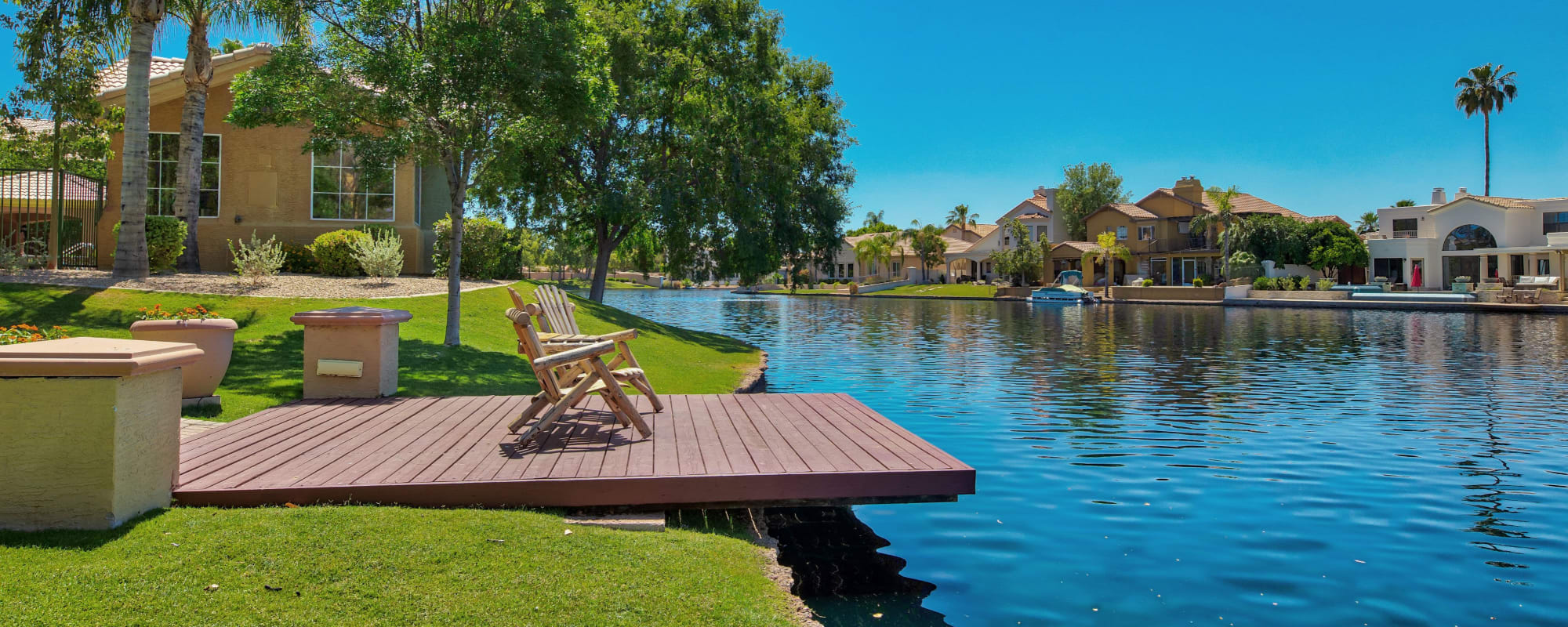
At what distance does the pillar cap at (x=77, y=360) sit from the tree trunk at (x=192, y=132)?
15.2 m

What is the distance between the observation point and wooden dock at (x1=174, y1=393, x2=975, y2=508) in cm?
472

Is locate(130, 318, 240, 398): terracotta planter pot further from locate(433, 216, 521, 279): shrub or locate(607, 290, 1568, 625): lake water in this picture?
locate(433, 216, 521, 279): shrub

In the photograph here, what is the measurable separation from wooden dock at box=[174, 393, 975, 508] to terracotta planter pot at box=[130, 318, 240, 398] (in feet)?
2.64

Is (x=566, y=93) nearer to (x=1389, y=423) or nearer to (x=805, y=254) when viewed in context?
(x=1389, y=423)

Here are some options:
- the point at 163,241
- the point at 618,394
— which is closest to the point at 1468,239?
the point at 618,394

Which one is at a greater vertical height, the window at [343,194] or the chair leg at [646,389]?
the window at [343,194]

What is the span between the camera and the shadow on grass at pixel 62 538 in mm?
3668

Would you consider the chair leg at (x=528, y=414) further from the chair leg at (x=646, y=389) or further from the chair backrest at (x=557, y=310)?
the chair backrest at (x=557, y=310)

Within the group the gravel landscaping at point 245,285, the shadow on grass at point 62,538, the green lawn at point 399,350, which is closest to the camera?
the shadow on grass at point 62,538

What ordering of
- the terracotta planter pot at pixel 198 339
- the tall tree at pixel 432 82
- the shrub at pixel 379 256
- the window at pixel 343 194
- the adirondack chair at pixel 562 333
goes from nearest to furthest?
1. the adirondack chair at pixel 562 333
2. the terracotta planter pot at pixel 198 339
3. the tall tree at pixel 432 82
4. the shrub at pixel 379 256
5. the window at pixel 343 194

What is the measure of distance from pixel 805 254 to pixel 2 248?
19.8 meters

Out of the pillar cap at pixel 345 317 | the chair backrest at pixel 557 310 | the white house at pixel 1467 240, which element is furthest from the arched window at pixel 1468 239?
the pillar cap at pixel 345 317

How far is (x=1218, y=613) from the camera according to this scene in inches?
186

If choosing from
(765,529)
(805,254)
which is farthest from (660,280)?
(765,529)
